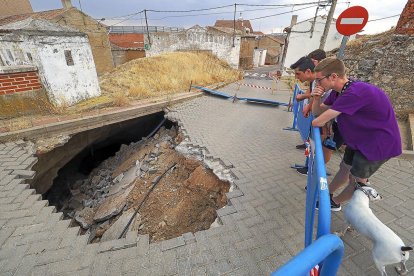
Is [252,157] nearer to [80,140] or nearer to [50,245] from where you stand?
[50,245]

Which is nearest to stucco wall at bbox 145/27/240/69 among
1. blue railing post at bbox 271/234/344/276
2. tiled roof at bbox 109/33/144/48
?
tiled roof at bbox 109/33/144/48

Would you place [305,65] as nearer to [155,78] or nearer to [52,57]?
[52,57]

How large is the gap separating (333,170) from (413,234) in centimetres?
153

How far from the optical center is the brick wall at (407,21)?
5043 millimetres

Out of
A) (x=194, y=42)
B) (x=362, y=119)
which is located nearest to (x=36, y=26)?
(x=362, y=119)

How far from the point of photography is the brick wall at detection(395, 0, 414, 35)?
5.04 meters

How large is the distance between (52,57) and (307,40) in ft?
77.3

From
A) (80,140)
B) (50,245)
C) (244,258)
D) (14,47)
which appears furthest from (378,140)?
(14,47)

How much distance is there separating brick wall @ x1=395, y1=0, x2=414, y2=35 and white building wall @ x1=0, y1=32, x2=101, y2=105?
933 cm

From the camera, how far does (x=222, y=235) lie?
2.57m

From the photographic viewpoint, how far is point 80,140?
6246mm

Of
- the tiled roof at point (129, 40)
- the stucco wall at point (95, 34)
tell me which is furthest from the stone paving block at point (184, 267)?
the tiled roof at point (129, 40)

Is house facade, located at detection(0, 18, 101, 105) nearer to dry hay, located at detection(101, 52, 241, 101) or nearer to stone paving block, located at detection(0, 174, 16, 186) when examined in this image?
dry hay, located at detection(101, 52, 241, 101)

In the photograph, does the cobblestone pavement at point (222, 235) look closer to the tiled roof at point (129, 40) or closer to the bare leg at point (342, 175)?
the bare leg at point (342, 175)
